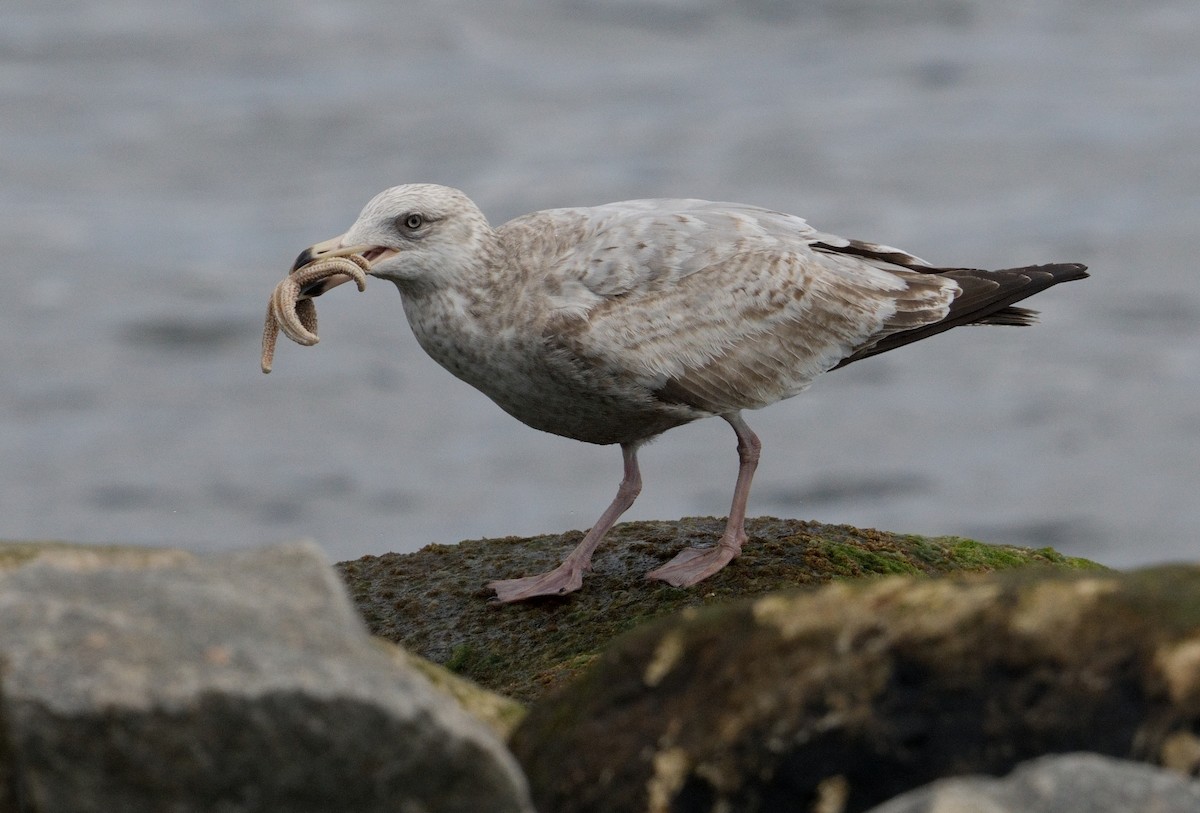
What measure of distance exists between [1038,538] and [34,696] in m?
26.8

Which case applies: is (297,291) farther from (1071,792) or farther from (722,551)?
(1071,792)

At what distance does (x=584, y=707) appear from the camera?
4816mm

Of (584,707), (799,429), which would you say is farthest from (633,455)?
(799,429)

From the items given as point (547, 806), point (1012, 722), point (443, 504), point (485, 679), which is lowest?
point (443, 504)

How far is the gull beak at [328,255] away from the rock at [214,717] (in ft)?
14.9

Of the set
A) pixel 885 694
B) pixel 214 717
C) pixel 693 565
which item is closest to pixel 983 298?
pixel 693 565

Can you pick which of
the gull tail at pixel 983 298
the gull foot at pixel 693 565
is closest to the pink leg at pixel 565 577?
the gull foot at pixel 693 565

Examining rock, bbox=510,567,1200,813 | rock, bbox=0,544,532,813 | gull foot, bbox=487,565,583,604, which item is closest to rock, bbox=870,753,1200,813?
rock, bbox=510,567,1200,813

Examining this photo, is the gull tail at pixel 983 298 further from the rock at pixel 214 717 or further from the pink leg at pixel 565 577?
the rock at pixel 214 717

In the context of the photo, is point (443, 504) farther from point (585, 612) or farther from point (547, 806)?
point (547, 806)

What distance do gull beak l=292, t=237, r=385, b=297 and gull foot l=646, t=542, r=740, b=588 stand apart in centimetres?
227

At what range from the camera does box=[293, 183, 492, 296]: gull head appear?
8773mm

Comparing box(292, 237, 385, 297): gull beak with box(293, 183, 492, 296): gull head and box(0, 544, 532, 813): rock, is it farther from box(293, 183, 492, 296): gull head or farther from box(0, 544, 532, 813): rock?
box(0, 544, 532, 813): rock

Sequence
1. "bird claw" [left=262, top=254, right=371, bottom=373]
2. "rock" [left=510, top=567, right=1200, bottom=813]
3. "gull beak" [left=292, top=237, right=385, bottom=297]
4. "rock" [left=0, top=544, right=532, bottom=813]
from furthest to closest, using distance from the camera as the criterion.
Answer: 1. "gull beak" [left=292, top=237, right=385, bottom=297]
2. "bird claw" [left=262, top=254, right=371, bottom=373]
3. "rock" [left=510, top=567, right=1200, bottom=813]
4. "rock" [left=0, top=544, right=532, bottom=813]
